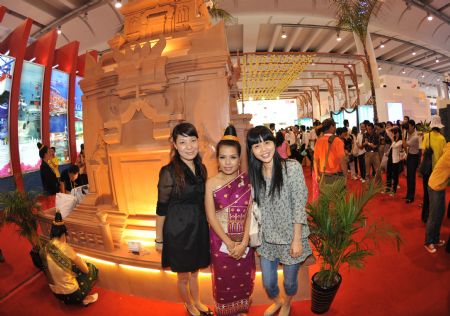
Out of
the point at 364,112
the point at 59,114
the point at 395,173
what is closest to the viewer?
the point at 395,173

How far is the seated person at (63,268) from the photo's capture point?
2.54 metres

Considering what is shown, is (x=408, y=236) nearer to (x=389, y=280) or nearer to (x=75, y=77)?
(x=389, y=280)

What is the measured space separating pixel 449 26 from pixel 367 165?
1124 centimetres

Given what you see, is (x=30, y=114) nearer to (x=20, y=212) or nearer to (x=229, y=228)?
(x=20, y=212)

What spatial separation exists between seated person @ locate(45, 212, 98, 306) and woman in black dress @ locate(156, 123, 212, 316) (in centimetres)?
111

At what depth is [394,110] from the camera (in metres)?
12.7

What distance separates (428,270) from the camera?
2873 millimetres

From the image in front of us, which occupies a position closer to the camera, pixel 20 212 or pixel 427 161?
pixel 20 212

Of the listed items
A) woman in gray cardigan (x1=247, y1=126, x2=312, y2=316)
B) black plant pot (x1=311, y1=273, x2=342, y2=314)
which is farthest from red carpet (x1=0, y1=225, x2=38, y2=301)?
black plant pot (x1=311, y1=273, x2=342, y2=314)

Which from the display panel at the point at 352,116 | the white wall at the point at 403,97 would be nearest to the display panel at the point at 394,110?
the white wall at the point at 403,97

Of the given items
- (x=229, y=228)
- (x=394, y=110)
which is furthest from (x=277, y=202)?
(x=394, y=110)

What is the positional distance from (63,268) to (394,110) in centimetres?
1435

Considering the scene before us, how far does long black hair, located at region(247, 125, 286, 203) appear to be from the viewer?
1.90 metres

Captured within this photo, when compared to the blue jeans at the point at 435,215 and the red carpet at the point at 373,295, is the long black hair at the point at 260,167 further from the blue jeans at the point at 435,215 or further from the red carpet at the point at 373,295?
the blue jeans at the point at 435,215
